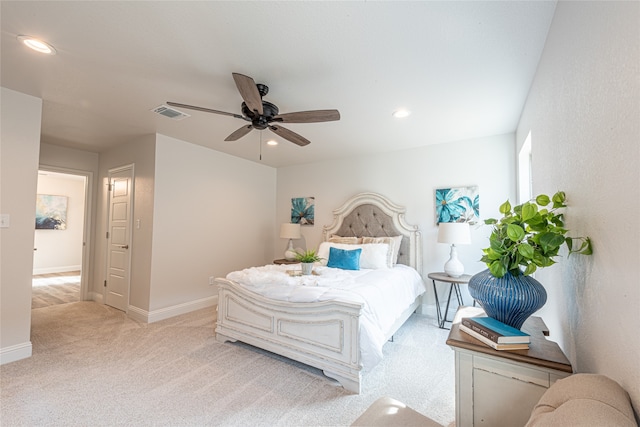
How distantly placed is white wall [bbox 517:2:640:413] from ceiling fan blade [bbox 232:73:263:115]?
1.65 metres

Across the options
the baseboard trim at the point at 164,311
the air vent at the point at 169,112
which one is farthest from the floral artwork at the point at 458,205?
the baseboard trim at the point at 164,311

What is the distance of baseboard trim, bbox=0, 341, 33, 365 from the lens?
7.99ft

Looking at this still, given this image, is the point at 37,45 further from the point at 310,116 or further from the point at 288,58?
the point at 310,116

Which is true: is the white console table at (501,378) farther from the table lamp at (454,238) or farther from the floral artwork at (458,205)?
the floral artwork at (458,205)

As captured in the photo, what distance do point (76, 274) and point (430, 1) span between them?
9.02m

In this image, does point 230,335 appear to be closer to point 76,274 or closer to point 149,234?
point 149,234

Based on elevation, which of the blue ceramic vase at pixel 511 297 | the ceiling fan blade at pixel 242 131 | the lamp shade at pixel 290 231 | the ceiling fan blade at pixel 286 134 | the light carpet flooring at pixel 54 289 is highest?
the ceiling fan blade at pixel 242 131

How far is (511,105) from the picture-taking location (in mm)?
2656

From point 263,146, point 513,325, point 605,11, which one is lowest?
point 513,325

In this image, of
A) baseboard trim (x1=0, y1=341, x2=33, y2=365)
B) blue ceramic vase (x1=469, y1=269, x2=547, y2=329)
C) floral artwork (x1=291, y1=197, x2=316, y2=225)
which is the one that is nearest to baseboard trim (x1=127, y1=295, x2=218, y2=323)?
baseboard trim (x1=0, y1=341, x2=33, y2=365)

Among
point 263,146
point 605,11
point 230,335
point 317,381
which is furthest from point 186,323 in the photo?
point 605,11

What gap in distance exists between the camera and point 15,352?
8.18 ft

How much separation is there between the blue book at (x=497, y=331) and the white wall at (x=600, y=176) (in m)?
0.22

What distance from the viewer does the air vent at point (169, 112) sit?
2.81 metres
